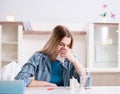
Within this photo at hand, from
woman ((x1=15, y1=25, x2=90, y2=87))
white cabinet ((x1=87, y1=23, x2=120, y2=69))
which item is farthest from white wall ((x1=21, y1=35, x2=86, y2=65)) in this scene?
woman ((x1=15, y1=25, x2=90, y2=87))

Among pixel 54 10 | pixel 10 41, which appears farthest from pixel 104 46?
pixel 10 41

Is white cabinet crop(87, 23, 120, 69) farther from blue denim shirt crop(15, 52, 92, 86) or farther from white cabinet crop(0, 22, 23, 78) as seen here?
blue denim shirt crop(15, 52, 92, 86)

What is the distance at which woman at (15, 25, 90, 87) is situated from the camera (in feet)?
6.95

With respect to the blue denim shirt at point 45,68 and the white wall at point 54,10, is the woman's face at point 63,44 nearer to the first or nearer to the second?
the blue denim shirt at point 45,68

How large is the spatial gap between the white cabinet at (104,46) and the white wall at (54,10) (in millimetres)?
222

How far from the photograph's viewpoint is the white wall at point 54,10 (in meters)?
3.91

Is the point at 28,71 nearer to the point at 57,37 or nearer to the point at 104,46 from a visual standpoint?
the point at 57,37

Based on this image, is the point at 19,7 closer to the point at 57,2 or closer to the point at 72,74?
the point at 57,2

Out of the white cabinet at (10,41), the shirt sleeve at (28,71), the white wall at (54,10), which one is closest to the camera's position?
the shirt sleeve at (28,71)

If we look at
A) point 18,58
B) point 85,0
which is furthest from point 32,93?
point 85,0

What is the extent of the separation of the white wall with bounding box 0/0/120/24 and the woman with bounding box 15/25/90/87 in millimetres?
1814

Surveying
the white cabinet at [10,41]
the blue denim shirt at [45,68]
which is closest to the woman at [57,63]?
the blue denim shirt at [45,68]

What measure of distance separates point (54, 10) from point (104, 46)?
954mm

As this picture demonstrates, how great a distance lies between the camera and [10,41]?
12.3 ft
